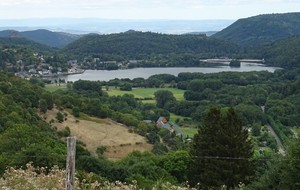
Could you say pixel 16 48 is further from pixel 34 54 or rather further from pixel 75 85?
pixel 75 85

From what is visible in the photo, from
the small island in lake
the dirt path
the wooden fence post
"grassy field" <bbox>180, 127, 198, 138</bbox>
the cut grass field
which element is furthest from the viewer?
the small island in lake

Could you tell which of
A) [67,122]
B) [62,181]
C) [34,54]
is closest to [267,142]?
[67,122]

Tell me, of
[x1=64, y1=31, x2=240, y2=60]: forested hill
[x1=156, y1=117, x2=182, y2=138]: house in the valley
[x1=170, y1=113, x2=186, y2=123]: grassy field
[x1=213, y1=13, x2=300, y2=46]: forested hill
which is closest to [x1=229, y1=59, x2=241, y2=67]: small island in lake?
[x1=64, y1=31, x2=240, y2=60]: forested hill

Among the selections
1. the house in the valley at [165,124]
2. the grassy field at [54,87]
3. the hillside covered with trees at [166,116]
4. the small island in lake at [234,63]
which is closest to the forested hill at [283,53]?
the hillside covered with trees at [166,116]

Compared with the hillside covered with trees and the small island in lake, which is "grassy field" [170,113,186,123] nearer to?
the hillside covered with trees

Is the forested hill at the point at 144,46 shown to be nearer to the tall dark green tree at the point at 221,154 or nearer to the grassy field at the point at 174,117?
the grassy field at the point at 174,117

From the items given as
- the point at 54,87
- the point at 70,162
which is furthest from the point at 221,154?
the point at 54,87

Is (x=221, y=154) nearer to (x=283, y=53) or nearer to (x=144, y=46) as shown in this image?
(x=283, y=53)
